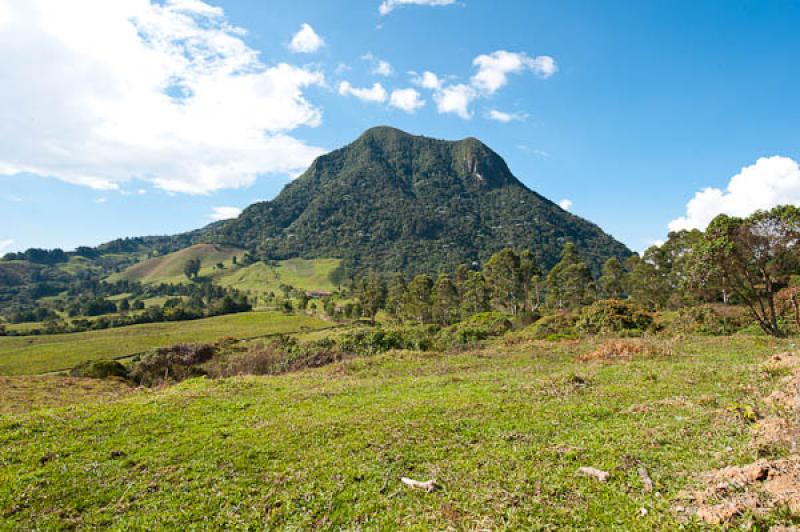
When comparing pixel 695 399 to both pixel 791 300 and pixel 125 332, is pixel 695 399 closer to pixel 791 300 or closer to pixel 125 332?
pixel 791 300

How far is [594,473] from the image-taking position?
8414mm

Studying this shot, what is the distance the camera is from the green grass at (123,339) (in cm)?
7148

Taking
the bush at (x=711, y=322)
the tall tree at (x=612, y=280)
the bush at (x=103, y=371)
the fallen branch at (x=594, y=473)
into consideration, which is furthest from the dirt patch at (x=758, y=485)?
the tall tree at (x=612, y=280)

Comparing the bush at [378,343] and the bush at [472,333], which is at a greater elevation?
the bush at [378,343]

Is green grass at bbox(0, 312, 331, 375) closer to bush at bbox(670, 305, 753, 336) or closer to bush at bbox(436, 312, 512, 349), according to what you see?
bush at bbox(436, 312, 512, 349)

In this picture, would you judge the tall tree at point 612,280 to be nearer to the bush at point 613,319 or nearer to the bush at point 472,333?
the bush at point 472,333

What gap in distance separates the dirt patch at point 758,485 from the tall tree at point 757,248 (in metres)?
21.9

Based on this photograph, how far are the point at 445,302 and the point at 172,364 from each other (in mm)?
59820

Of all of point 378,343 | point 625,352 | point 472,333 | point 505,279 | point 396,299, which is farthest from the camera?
point 396,299

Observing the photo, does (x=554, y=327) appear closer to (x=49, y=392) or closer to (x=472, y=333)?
(x=472, y=333)

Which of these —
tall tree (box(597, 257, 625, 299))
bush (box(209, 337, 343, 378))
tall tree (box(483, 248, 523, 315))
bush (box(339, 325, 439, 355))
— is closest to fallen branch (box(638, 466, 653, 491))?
bush (box(209, 337, 343, 378))

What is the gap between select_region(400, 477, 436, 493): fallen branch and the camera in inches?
343

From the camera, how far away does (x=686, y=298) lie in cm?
6256

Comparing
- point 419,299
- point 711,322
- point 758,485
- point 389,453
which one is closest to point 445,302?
point 419,299
